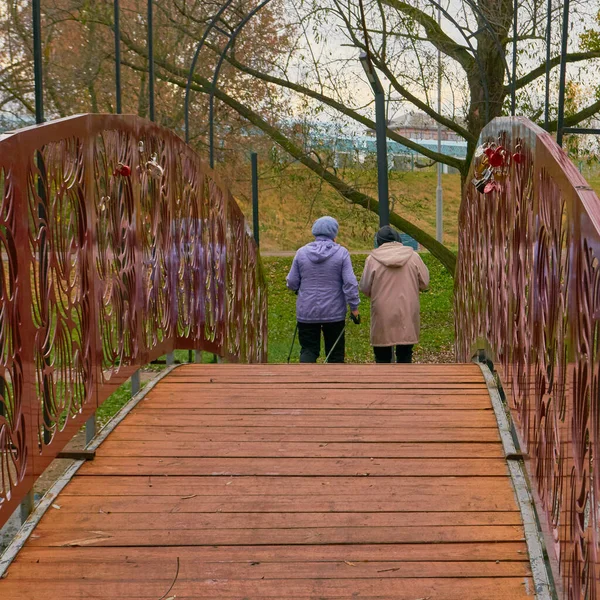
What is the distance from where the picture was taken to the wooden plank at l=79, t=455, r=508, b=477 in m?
3.38

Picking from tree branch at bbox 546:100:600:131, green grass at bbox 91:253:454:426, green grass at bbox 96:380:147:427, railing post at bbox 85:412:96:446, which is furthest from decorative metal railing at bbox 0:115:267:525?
tree branch at bbox 546:100:600:131

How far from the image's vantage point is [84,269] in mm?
3480

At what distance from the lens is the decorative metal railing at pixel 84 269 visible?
8.79 feet

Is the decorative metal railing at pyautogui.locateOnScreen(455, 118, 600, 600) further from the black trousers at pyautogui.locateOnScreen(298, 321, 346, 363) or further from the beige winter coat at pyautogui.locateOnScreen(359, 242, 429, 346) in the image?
the black trousers at pyautogui.locateOnScreen(298, 321, 346, 363)

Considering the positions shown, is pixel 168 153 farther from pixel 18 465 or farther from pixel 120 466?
pixel 18 465

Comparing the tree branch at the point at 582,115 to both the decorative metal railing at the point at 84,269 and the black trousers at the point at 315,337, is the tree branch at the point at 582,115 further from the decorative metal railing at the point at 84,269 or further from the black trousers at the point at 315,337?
the decorative metal railing at the point at 84,269

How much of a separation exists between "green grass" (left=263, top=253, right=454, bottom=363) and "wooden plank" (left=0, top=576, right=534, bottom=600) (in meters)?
10.4

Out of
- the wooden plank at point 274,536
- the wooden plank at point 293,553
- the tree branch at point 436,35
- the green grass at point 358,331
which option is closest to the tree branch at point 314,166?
the green grass at point 358,331

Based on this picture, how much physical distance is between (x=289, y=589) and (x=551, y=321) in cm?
105

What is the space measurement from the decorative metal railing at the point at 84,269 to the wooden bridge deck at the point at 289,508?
0.24m

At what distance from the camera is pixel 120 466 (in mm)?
3465

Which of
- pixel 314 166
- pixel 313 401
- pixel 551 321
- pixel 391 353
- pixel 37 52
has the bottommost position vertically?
pixel 391 353

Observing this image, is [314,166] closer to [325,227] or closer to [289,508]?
[325,227]

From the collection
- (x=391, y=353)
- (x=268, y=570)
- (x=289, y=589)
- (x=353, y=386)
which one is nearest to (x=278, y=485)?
(x=268, y=570)
